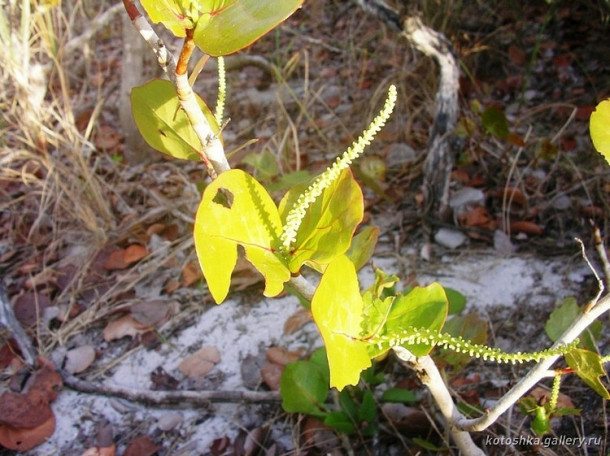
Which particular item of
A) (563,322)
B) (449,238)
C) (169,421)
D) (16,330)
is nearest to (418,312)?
(563,322)

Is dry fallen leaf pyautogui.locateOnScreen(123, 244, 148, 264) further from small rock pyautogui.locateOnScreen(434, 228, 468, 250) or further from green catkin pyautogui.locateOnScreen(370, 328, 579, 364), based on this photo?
green catkin pyautogui.locateOnScreen(370, 328, 579, 364)

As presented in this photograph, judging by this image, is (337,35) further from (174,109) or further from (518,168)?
(174,109)

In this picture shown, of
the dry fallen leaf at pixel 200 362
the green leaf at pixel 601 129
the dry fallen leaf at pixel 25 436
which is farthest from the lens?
the dry fallen leaf at pixel 200 362

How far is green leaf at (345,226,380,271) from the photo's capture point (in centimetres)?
70

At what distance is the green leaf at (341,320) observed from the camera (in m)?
0.53

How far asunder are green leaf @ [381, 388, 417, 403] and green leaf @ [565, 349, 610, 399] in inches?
15.2

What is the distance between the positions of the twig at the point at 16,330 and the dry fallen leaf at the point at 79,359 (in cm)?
7

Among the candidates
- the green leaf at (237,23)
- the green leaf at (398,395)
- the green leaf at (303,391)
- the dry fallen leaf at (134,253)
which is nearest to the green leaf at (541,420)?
the green leaf at (398,395)

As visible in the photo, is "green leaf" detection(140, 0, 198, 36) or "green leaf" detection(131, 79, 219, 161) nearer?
"green leaf" detection(140, 0, 198, 36)

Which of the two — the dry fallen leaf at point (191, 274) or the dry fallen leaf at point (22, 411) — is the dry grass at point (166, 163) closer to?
the dry fallen leaf at point (191, 274)

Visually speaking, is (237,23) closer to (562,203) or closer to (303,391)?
(303,391)

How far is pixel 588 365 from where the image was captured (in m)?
0.62

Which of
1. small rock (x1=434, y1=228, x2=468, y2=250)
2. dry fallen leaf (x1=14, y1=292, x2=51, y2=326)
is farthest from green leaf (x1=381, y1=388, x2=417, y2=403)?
dry fallen leaf (x1=14, y1=292, x2=51, y2=326)

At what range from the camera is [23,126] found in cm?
149
